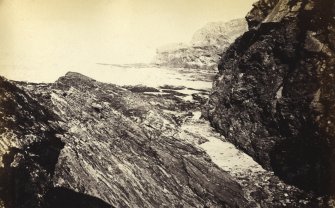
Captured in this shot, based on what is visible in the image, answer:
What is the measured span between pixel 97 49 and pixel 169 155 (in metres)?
2.45

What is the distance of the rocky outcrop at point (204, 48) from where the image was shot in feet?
21.1

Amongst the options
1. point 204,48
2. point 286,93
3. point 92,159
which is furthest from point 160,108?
point 286,93

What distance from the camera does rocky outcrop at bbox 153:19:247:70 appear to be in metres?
6.42

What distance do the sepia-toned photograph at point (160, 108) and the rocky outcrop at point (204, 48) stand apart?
5cm

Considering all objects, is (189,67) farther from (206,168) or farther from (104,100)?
(206,168)

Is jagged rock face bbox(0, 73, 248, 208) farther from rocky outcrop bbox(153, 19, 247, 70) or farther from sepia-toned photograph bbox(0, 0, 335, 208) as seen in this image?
rocky outcrop bbox(153, 19, 247, 70)

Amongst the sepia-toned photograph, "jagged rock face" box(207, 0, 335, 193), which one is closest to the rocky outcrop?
the sepia-toned photograph

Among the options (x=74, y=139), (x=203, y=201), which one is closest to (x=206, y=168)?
(x=203, y=201)

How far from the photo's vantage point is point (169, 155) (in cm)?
555

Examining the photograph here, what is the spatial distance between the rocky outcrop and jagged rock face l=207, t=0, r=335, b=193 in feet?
1.07

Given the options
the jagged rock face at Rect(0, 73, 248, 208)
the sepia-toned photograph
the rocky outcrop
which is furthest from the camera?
the rocky outcrop

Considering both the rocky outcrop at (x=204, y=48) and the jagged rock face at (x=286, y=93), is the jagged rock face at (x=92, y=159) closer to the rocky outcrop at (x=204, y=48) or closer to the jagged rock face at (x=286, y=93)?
the jagged rock face at (x=286, y=93)

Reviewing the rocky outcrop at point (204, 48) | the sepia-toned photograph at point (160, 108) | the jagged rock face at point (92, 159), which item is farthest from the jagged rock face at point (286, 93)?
the jagged rock face at point (92, 159)

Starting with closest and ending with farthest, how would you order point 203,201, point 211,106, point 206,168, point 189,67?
1. point 203,201
2. point 206,168
3. point 211,106
4. point 189,67
